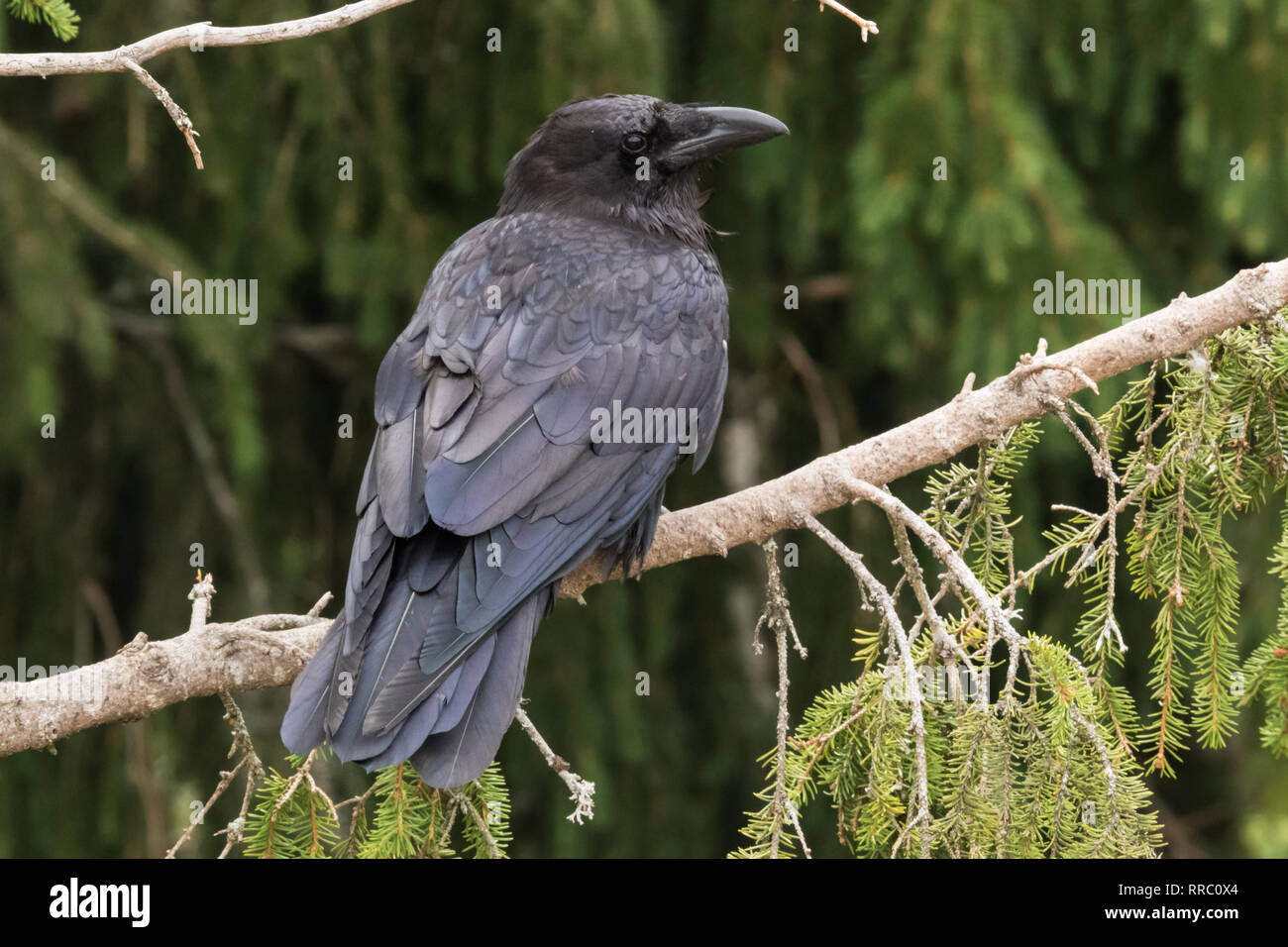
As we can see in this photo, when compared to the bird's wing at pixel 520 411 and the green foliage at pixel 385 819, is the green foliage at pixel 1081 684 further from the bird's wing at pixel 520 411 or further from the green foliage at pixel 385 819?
the bird's wing at pixel 520 411

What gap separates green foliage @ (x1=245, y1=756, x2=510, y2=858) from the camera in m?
2.31

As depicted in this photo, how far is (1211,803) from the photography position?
5.08 m

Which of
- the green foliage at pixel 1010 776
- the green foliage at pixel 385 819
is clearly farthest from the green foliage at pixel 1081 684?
the green foliage at pixel 385 819

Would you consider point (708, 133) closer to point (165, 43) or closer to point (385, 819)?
point (165, 43)

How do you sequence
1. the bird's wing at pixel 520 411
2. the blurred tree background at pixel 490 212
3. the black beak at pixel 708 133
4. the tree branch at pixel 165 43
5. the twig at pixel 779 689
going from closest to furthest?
1. the tree branch at pixel 165 43
2. the twig at pixel 779 689
3. the bird's wing at pixel 520 411
4. the black beak at pixel 708 133
5. the blurred tree background at pixel 490 212

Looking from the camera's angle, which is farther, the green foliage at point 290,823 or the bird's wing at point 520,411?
the bird's wing at point 520,411

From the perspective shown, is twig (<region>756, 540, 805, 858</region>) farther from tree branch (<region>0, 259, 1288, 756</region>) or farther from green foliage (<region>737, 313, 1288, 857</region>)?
tree branch (<region>0, 259, 1288, 756</region>)

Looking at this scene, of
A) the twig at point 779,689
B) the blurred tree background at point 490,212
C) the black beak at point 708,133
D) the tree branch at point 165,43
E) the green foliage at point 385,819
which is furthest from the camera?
the blurred tree background at point 490,212

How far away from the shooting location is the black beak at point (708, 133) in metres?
3.46

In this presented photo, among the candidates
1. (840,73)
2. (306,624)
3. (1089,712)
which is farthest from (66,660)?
(1089,712)

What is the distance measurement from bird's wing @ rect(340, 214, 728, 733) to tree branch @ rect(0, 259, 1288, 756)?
214mm

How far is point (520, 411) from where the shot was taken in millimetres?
2805

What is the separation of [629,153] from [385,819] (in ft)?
6.25

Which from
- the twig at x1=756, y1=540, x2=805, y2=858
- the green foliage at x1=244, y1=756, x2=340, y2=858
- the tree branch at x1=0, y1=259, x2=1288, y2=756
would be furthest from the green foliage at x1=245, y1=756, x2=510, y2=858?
the twig at x1=756, y1=540, x2=805, y2=858
